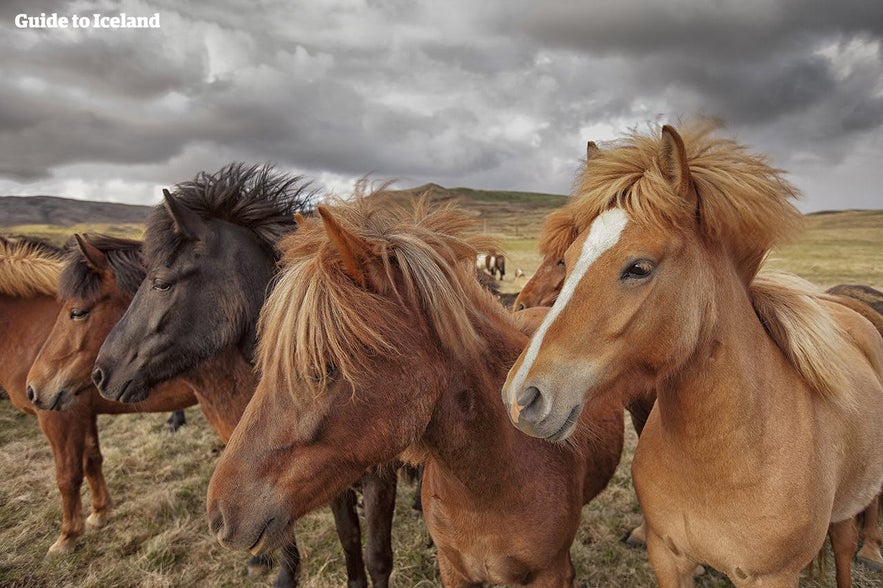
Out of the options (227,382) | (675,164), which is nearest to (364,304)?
(675,164)

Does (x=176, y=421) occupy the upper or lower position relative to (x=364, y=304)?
lower

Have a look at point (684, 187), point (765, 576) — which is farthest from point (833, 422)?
point (684, 187)

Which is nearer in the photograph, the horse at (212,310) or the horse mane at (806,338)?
the horse mane at (806,338)

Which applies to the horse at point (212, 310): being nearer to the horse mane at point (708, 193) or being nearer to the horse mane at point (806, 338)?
the horse mane at point (708, 193)

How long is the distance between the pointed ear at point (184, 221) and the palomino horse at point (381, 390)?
4.33 ft

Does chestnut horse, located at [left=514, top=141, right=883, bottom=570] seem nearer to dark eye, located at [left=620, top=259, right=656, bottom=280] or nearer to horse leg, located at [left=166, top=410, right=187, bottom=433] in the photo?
dark eye, located at [left=620, top=259, right=656, bottom=280]

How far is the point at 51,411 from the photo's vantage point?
4293 mm

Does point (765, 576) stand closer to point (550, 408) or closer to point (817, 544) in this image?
point (817, 544)

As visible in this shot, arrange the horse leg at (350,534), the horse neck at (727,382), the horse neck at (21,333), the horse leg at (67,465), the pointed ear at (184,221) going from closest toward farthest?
the horse neck at (727,382) → the pointed ear at (184,221) → the horse leg at (350,534) → the horse leg at (67,465) → the horse neck at (21,333)

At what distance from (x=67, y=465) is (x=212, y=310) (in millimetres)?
3052

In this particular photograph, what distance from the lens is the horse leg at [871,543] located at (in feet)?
12.6

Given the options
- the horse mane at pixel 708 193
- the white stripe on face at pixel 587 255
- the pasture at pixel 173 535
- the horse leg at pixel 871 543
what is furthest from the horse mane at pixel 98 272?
the horse leg at pixel 871 543

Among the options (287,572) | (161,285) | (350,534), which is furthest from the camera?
(287,572)

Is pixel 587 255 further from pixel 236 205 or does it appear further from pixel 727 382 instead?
pixel 236 205
